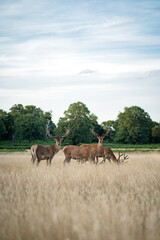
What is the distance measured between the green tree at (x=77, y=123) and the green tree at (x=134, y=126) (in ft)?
49.2

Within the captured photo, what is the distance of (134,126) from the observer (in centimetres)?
5844

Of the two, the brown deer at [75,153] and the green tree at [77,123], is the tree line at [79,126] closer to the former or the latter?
the green tree at [77,123]

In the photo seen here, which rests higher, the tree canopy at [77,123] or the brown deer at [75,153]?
the tree canopy at [77,123]

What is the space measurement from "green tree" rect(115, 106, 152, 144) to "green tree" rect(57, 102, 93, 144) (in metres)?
15.0

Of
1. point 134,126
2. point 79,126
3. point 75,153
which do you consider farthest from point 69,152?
point 134,126

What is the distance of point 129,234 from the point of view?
328cm

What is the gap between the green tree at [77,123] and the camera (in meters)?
43.3

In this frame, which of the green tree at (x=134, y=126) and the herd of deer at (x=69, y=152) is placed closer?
the herd of deer at (x=69, y=152)

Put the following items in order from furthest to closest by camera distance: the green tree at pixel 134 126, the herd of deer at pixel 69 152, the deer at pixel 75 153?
the green tree at pixel 134 126, the deer at pixel 75 153, the herd of deer at pixel 69 152

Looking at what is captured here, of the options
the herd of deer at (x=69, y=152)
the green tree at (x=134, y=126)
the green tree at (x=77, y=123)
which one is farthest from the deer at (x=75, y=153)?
the green tree at (x=134, y=126)

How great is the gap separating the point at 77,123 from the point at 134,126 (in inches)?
768

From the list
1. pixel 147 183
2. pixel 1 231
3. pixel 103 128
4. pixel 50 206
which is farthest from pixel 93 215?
pixel 103 128

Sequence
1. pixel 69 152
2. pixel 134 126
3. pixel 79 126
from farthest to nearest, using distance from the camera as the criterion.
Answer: pixel 134 126, pixel 79 126, pixel 69 152

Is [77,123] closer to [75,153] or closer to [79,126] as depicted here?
[79,126]
